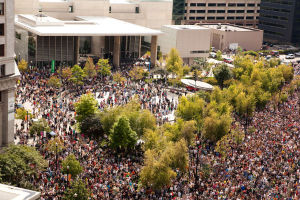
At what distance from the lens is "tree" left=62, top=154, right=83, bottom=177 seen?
45312 millimetres

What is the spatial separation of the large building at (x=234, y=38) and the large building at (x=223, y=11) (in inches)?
771

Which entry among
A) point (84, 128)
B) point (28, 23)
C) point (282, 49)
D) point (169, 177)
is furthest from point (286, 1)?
point (169, 177)

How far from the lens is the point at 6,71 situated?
4900 cm

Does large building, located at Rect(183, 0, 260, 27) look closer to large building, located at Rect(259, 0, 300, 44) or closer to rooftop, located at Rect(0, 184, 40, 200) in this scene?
large building, located at Rect(259, 0, 300, 44)

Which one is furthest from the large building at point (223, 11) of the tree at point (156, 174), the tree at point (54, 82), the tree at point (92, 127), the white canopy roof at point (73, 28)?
the tree at point (156, 174)

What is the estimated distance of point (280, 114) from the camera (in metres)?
75.3

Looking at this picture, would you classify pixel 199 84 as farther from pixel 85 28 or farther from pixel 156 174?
pixel 156 174

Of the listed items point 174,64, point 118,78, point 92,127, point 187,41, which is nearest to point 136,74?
point 118,78

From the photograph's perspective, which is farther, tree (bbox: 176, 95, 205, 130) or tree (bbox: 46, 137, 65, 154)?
tree (bbox: 176, 95, 205, 130)

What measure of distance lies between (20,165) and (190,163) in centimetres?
1695

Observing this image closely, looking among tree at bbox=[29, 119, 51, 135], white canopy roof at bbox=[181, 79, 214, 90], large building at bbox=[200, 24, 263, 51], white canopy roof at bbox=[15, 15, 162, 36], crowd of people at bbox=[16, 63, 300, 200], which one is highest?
white canopy roof at bbox=[15, 15, 162, 36]

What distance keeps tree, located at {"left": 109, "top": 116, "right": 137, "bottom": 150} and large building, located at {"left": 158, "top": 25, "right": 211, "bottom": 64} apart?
58.3 meters

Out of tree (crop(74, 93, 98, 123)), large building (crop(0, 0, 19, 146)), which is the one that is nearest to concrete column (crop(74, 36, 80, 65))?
tree (crop(74, 93, 98, 123))

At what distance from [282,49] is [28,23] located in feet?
241
